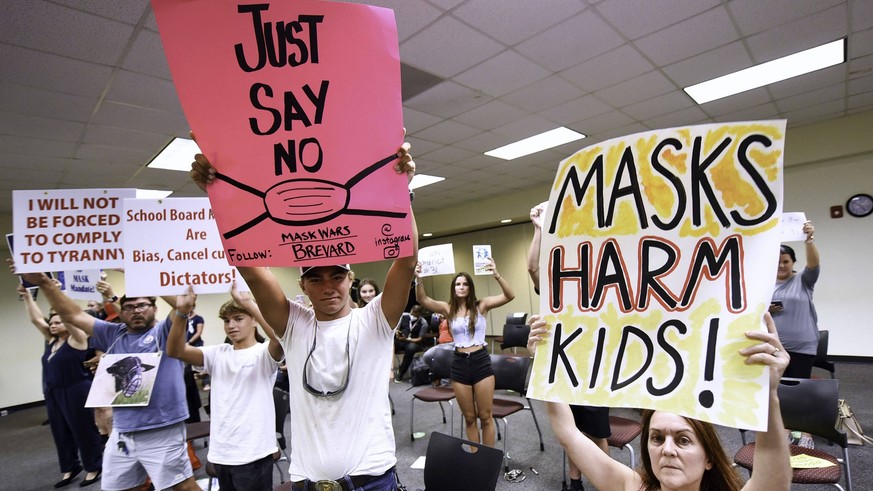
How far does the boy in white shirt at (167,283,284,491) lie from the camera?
2.03m

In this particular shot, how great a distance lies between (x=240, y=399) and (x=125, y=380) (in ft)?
2.35

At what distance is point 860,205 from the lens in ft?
18.0

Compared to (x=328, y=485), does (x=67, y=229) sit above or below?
above

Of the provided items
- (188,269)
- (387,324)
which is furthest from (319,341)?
(188,269)

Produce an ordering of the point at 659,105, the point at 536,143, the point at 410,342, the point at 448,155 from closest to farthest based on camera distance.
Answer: the point at 659,105, the point at 536,143, the point at 448,155, the point at 410,342

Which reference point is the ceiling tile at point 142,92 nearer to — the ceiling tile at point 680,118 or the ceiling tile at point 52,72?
the ceiling tile at point 52,72

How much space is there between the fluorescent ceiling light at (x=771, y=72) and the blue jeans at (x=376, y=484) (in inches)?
189

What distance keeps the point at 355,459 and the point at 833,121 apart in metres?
7.52

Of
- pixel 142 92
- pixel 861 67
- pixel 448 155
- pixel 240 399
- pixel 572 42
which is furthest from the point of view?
pixel 448 155

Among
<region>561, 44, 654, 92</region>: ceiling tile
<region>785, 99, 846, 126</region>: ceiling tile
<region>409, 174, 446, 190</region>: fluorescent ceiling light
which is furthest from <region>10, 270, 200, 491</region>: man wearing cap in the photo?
<region>785, 99, 846, 126</region>: ceiling tile

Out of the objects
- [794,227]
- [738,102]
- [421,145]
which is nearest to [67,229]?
[421,145]

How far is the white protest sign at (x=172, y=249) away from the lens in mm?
1656

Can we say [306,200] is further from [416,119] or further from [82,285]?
[416,119]

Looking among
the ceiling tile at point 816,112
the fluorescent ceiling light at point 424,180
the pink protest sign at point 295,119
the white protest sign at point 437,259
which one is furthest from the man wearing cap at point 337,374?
the ceiling tile at point 816,112
